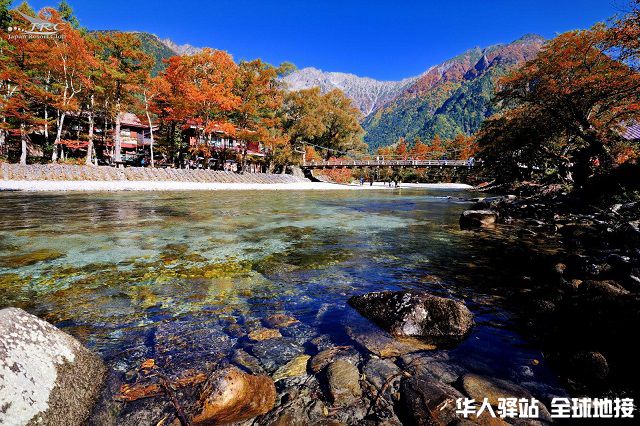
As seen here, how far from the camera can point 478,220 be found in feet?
37.3

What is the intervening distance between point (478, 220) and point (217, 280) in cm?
982

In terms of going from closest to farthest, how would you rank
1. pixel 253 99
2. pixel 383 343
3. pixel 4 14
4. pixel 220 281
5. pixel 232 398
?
pixel 232 398 → pixel 383 343 → pixel 220 281 → pixel 4 14 → pixel 253 99

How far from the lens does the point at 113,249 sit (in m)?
6.88

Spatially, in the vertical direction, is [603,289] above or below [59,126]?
below

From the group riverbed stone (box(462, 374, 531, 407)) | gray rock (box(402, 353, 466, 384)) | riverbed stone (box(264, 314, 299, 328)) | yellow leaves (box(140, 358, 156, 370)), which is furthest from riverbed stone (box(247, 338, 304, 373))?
riverbed stone (box(462, 374, 531, 407))

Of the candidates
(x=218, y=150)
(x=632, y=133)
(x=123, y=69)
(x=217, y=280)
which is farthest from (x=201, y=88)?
(x=632, y=133)

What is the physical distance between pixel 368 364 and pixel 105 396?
221 cm

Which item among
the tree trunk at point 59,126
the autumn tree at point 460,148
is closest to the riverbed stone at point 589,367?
the tree trunk at point 59,126

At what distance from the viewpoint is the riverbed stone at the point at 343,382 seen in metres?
2.50

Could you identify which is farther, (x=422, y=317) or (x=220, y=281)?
(x=220, y=281)

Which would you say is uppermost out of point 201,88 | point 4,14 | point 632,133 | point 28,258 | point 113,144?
point 4,14

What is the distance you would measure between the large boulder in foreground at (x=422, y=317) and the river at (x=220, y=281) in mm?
198

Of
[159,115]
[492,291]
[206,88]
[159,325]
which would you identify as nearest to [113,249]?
[159,325]

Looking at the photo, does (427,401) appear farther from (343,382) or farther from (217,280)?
(217,280)
